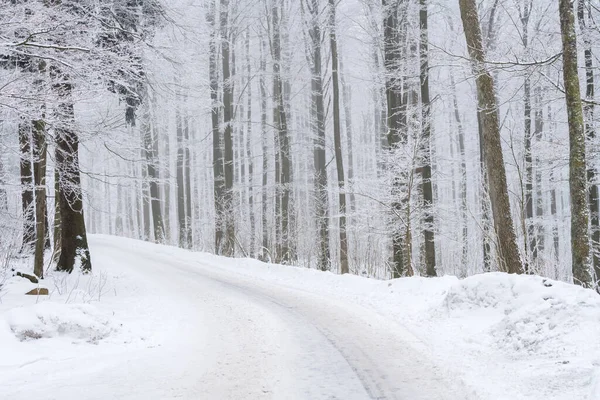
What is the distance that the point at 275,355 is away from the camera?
Answer: 599 cm

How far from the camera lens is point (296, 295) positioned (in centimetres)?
1083

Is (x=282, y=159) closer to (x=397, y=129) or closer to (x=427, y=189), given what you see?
(x=397, y=129)

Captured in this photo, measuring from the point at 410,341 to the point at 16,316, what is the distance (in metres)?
5.27

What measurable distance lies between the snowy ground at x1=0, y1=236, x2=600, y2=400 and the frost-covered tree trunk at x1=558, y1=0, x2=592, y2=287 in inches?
61.4

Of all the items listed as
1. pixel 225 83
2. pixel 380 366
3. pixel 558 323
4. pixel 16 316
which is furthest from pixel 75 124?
pixel 225 83

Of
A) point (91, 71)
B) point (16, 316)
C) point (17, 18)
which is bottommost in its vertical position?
point (16, 316)

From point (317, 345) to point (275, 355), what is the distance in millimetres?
712

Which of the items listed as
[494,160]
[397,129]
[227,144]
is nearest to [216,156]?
[227,144]

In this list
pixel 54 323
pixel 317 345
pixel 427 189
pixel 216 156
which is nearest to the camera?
pixel 317 345

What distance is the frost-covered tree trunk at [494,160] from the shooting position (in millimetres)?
9359

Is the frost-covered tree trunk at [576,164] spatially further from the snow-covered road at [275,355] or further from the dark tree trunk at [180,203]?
the dark tree trunk at [180,203]

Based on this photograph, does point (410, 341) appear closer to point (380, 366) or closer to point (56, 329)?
point (380, 366)

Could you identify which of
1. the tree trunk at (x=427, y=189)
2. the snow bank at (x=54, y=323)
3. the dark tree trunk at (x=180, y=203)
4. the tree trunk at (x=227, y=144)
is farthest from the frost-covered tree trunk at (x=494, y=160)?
the dark tree trunk at (x=180, y=203)

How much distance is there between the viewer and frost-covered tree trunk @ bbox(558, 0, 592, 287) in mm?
7914
